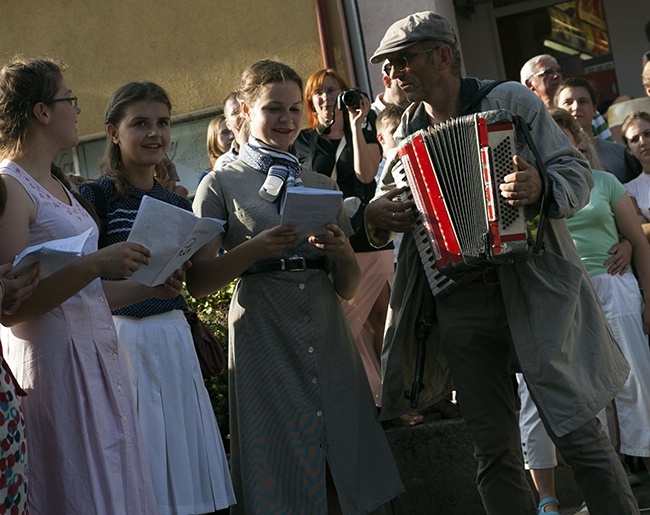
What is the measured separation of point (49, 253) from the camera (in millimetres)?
3439

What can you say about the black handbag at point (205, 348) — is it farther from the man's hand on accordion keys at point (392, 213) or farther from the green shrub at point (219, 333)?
the man's hand on accordion keys at point (392, 213)

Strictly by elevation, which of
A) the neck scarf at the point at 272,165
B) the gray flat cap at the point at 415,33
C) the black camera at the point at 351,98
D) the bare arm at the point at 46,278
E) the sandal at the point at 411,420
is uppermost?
the black camera at the point at 351,98

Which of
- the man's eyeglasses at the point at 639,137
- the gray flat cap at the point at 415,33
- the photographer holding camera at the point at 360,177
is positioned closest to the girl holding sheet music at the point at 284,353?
the gray flat cap at the point at 415,33

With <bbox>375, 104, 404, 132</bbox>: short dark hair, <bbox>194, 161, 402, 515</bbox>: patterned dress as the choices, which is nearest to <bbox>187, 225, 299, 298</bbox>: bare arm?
<bbox>194, 161, 402, 515</bbox>: patterned dress

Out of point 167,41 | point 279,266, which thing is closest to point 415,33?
point 279,266

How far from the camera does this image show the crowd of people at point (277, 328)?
148 inches

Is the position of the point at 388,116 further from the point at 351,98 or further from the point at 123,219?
the point at 123,219

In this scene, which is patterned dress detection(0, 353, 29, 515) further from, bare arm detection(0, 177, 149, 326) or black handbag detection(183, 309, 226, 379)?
black handbag detection(183, 309, 226, 379)

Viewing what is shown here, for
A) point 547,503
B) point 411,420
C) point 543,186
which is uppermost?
point 543,186

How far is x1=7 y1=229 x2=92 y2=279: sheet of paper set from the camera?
342 centimetres

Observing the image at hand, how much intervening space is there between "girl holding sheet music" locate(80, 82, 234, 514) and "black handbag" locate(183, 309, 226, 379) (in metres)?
0.18

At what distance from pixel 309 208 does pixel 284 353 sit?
31.1 inches

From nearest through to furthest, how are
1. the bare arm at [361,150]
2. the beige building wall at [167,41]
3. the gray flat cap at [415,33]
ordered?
the gray flat cap at [415,33]
the bare arm at [361,150]
the beige building wall at [167,41]

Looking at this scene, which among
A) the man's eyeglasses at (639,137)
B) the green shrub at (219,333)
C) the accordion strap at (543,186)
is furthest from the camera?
the man's eyeglasses at (639,137)
